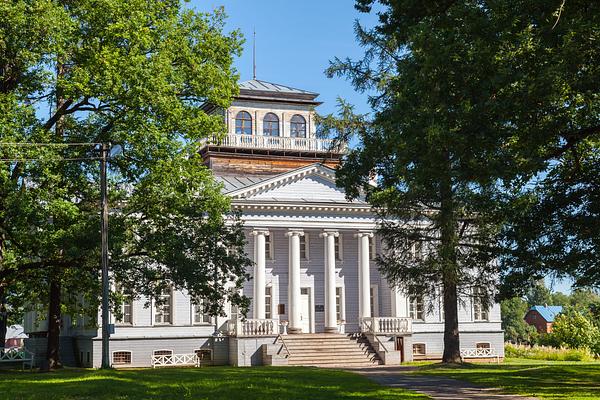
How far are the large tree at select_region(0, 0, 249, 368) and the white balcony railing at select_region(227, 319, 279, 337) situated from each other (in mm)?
11098

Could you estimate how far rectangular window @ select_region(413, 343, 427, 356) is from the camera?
47.3 meters

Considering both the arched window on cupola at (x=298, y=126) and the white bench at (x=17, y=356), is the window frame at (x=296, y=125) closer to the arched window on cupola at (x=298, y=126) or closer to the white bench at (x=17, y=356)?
the arched window on cupola at (x=298, y=126)

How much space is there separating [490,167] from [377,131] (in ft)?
35.7

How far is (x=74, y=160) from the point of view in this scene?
27.4 metres

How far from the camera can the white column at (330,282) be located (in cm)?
4447

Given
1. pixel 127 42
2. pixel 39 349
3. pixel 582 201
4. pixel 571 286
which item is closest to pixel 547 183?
pixel 582 201

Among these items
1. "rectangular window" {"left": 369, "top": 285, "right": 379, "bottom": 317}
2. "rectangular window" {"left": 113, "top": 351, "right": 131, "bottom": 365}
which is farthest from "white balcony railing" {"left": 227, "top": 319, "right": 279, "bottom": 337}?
"rectangular window" {"left": 369, "top": 285, "right": 379, "bottom": 317}

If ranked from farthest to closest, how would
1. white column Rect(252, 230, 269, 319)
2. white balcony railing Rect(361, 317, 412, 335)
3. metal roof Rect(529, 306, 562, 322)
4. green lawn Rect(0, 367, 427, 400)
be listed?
1. metal roof Rect(529, 306, 562, 322)
2. white balcony railing Rect(361, 317, 412, 335)
3. white column Rect(252, 230, 269, 319)
4. green lawn Rect(0, 367, 427, 400)

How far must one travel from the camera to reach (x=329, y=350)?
41.6 metres

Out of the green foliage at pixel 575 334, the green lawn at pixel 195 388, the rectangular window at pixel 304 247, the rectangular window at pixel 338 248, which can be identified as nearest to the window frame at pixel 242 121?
the rectangular window at pixel 304 247

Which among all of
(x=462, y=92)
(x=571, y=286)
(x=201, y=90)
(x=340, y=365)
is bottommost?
(x=340, y=365)

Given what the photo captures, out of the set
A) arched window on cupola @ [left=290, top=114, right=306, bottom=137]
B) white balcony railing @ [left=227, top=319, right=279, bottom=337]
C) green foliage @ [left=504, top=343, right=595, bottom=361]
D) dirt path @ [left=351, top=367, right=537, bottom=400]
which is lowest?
green foliage @ [left=504, top=343, right=595, bottom=361]

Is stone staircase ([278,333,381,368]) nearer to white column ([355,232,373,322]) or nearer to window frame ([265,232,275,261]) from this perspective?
white column ([355,232,373,322])

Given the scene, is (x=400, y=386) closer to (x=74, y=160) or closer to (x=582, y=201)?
(x=582, y=201)
